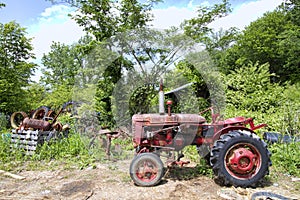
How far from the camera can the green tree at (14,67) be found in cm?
916

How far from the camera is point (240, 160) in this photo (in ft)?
10.7

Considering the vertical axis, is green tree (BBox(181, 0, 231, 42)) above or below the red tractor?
above

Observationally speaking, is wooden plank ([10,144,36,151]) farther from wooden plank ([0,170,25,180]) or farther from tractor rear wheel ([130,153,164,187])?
tractor rear wheel ([130,153,164,187])

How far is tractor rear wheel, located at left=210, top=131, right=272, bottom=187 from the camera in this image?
322 centimetres

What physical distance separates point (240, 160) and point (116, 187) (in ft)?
5.82

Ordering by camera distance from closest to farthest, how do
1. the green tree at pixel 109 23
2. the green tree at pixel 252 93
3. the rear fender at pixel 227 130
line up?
the rear fender at pixel 227 130
the green tree at pixel 109 23
the green tree at pixel 252 93

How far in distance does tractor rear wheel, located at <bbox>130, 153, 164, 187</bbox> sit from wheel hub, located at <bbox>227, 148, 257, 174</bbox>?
984mm

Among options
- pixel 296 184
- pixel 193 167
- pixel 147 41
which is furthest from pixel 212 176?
pixel 147 41

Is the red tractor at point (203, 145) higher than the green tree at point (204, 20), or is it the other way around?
the green tree at point (204, 20)

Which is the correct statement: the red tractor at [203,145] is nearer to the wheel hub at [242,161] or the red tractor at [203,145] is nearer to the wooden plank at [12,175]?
the wheel hub at [242,161]

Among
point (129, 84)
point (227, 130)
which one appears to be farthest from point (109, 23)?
point (227, 130)

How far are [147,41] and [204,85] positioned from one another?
8.98 ft

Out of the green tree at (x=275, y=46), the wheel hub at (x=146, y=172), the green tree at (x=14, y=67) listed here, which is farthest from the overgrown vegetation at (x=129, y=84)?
the green tree at (x=275, y=46)

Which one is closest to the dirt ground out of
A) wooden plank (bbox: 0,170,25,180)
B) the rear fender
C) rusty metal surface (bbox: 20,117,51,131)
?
wooden plank (bbox: 0,170,25,180)
